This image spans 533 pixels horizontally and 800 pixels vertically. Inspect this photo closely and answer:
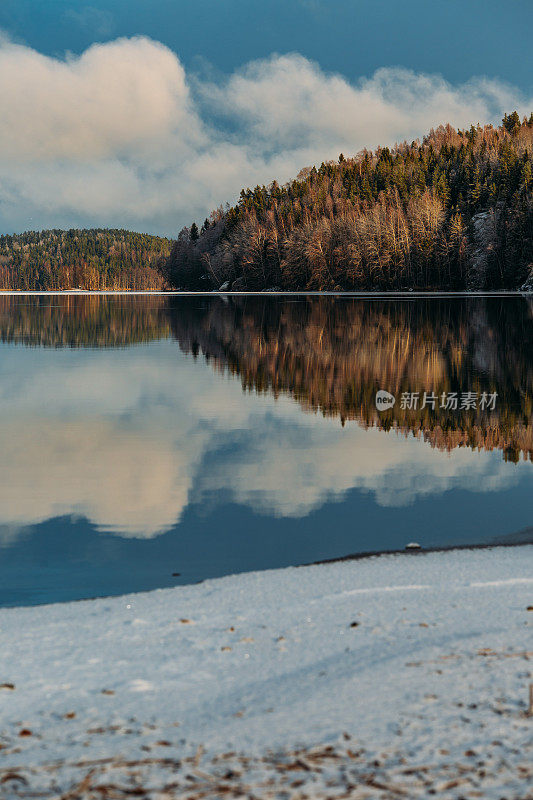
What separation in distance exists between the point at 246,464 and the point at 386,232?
419 feet

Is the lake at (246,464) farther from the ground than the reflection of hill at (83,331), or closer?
closer

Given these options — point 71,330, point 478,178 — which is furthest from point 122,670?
point 478,178

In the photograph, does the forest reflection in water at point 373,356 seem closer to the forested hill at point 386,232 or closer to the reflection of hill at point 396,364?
the reflection of hill at point 396,364

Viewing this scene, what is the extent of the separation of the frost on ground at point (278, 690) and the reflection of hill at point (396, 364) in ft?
29.1

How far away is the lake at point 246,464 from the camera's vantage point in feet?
31.8

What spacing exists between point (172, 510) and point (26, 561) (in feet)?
9.04

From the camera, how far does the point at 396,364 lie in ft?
99.8

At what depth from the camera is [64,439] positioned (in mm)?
17156

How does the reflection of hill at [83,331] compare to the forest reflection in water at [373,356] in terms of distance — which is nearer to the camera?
the forest reflection in water at [373,356]

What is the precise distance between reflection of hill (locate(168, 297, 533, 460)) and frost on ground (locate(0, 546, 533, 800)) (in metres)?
8.88

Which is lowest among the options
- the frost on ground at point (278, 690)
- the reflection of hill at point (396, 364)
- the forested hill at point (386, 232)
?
the frost on ground at point (278, 690)

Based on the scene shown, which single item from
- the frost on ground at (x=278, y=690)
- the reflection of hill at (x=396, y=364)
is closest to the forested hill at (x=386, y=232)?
the reflection of hill at (x=396, y=364)

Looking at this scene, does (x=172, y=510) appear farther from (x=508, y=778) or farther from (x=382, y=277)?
(x=382, y=277)

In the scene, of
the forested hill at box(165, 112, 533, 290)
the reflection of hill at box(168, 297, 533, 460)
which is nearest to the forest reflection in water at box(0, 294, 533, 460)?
the reflection of hill at box(168, 297, 533, 460)
